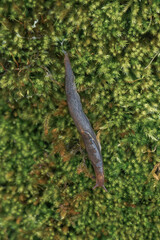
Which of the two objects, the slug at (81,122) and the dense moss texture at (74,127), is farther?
the slug at (81,122)

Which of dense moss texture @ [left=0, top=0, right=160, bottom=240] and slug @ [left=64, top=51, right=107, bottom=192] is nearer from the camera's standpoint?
dense moss texture @ [left=0, top=0, right=160, bottom=240]

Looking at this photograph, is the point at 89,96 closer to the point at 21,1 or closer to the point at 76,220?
the point at 21,1

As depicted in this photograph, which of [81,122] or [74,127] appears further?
[74,127]
